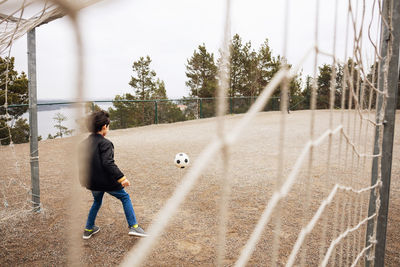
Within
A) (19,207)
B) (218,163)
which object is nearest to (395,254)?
(218,163)

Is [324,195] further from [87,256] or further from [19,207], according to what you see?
[19,207]

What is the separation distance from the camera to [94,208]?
260 cm

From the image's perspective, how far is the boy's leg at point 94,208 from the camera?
2518 mm

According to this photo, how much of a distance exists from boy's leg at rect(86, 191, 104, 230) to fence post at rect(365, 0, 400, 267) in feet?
7.23

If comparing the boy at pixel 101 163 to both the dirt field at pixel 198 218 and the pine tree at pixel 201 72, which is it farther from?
the pine tree at pixel 201 72

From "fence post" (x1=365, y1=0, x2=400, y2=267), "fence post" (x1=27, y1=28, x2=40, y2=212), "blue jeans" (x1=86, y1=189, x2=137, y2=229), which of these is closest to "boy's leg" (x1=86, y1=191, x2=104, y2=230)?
"blue jeans" (x1=86, y1=189, x2=137, y2=229)

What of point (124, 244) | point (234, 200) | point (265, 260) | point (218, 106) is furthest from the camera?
point (234, 200)

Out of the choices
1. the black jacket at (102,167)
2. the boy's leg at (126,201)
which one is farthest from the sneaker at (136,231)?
the black jacket at (102,167)

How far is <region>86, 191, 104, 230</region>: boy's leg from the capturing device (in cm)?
252

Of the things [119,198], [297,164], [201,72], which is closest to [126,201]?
[119,198]

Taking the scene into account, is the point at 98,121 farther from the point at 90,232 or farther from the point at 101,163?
the point at 90,232

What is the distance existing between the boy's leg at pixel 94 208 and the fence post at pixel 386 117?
2204 mm

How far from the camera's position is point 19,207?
3447 millimetres

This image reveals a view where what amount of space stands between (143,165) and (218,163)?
5.20 feet
